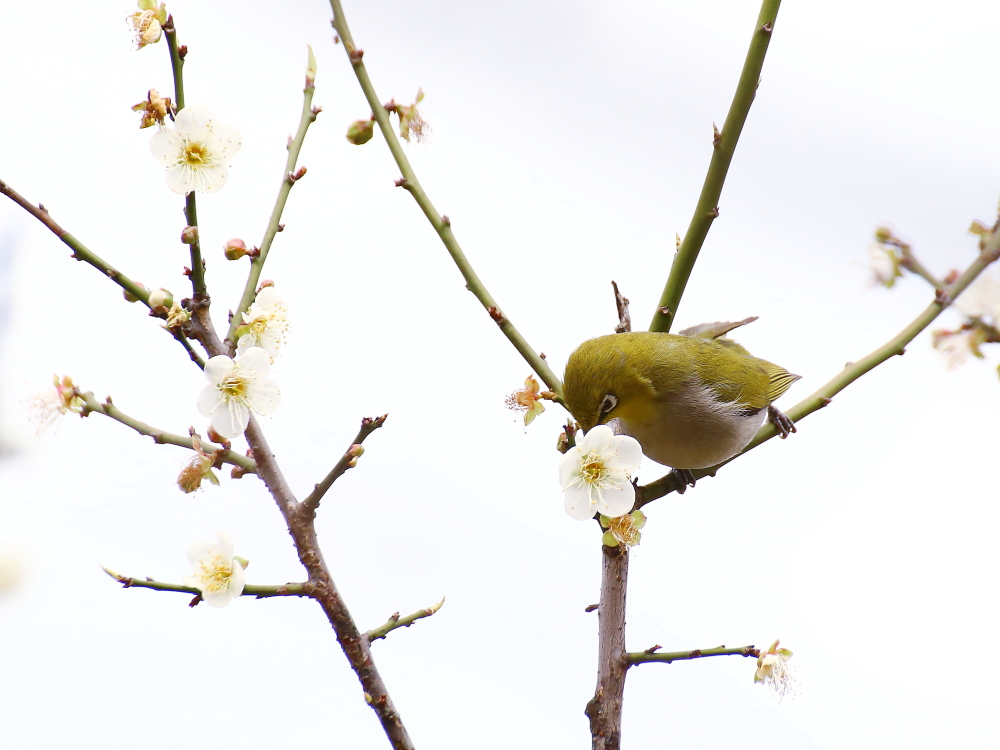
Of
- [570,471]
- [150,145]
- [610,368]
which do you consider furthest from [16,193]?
[610,368]

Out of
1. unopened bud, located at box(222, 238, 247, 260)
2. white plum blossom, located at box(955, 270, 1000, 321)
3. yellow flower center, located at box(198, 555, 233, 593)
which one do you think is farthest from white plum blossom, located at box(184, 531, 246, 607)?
white plum blossom, located at box(955, 270, 1000, 321)

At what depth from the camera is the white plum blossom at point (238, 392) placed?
0.61 metres

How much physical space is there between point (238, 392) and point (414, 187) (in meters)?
0.25

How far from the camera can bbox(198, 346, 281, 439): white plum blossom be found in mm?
613

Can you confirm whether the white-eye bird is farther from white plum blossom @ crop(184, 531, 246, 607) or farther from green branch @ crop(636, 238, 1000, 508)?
white plum blossom @ crop(184, 531, 246, 607)

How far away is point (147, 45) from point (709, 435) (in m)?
0.79

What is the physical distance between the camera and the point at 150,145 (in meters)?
0.67

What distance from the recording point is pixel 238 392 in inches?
24.8

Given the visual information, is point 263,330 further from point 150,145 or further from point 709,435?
point 709,435

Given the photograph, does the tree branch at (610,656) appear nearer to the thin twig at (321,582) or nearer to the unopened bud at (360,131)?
the thin twig at (321,582)

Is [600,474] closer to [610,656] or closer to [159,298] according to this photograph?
[610,656]

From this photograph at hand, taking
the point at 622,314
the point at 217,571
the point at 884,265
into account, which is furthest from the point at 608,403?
the point at 217,571

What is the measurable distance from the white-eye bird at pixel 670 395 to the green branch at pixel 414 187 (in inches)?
9.4

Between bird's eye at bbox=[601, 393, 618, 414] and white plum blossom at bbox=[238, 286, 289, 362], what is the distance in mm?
437
